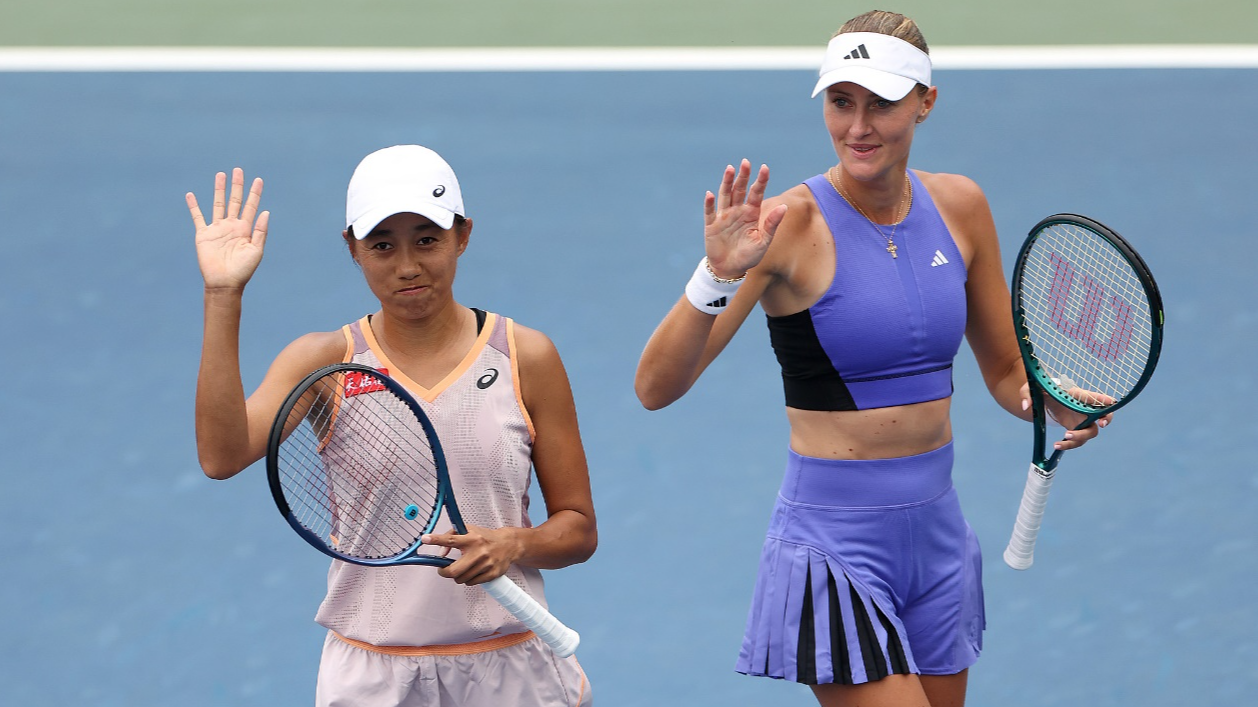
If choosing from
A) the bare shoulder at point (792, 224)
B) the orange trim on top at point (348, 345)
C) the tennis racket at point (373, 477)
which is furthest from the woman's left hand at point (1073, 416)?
the orange trim on top at point (348, 345)

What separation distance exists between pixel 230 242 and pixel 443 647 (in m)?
0.81

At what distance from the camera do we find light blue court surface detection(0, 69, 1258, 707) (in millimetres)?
Result: 4688

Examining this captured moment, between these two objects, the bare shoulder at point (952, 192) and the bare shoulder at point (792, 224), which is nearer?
the bare shoulder at point (792, 224)

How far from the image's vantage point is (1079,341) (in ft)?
11.8

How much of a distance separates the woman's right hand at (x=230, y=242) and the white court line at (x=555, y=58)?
17.1ft

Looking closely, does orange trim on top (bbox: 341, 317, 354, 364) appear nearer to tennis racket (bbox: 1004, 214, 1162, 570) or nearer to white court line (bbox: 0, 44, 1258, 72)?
tennis racket (bbox: 1004, 214, 1162, 570)

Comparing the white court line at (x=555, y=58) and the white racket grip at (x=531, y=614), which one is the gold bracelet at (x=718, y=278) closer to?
the white racket grip at (x=531, y=614)

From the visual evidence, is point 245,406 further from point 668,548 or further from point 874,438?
point 668,548

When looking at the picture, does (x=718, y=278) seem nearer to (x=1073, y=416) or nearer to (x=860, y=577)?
(x=860, y=577)

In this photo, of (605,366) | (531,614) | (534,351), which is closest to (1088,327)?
(534,351)

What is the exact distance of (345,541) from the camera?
9.62 feet

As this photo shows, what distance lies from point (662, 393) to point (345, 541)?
689 millimetres

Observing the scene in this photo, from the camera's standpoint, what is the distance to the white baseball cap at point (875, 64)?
3.18m

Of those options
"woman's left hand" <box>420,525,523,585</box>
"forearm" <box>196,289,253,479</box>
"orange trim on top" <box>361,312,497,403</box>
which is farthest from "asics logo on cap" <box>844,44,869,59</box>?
"forearm" <box>196,289,253,479</box>
